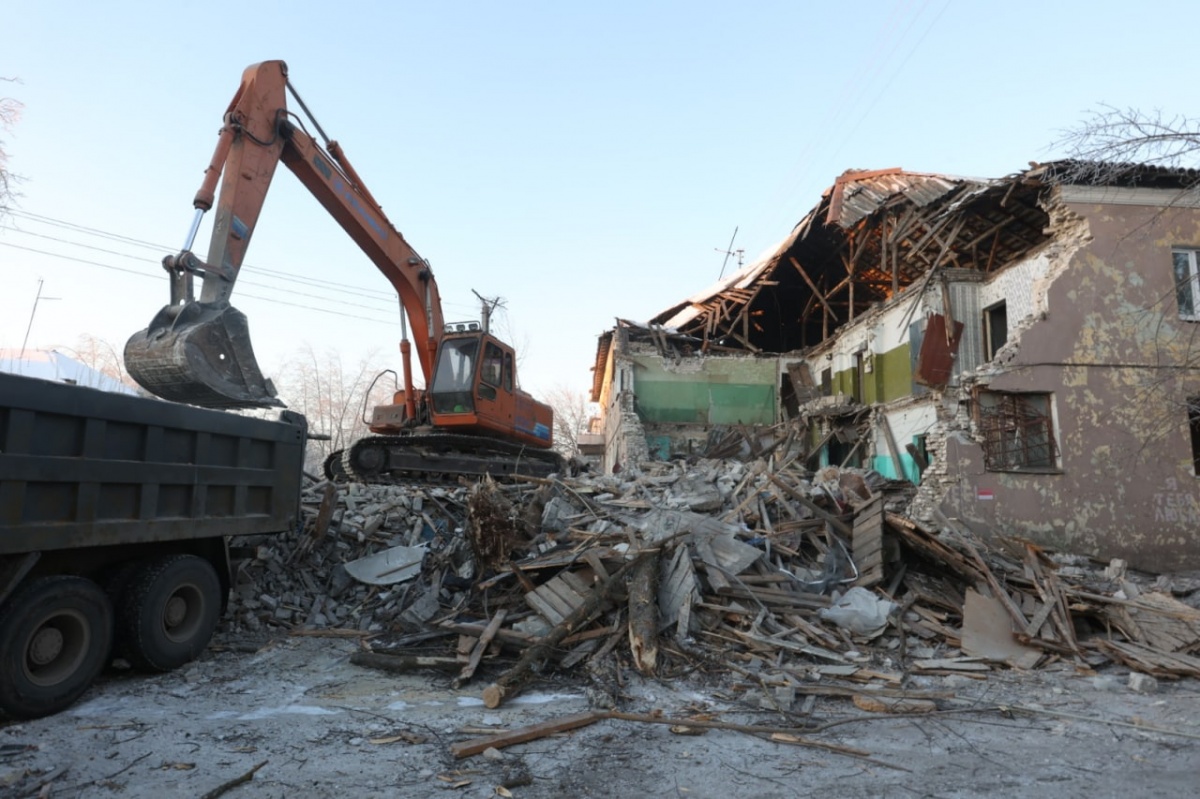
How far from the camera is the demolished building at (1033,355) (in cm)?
1213

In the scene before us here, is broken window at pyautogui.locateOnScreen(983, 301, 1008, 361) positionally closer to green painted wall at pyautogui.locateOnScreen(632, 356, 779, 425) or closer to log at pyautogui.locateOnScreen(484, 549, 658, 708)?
green painted wall at pyautogui.locateOnScreen(632, 356, 779, 425)

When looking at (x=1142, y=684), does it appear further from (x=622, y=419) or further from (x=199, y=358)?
(x=622, y=419)

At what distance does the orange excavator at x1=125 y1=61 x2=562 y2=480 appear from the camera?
728 cm

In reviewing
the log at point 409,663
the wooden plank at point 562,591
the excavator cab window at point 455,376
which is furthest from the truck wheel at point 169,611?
the excavator cab window at point 455,376

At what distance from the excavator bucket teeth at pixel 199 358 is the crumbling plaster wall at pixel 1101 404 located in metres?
10.7

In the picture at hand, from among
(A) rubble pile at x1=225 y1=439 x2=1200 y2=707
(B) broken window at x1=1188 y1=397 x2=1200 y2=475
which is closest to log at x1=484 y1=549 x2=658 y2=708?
(A) rubble pile at x1=225 y1=439 x2=1200 y2=707

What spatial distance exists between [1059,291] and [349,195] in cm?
1179

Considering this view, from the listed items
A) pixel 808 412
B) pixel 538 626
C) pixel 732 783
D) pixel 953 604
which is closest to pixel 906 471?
pixel 808 412

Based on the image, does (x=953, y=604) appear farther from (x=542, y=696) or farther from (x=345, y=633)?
(x=345, y=633)

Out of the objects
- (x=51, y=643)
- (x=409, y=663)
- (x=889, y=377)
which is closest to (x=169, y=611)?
(x=51, y=643)

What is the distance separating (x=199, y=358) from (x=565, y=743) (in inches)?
204

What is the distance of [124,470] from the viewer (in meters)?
5.19

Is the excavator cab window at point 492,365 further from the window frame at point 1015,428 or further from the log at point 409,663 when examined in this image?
the window frame at point 1015,428

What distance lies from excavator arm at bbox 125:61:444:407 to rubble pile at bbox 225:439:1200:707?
1.77 metres
